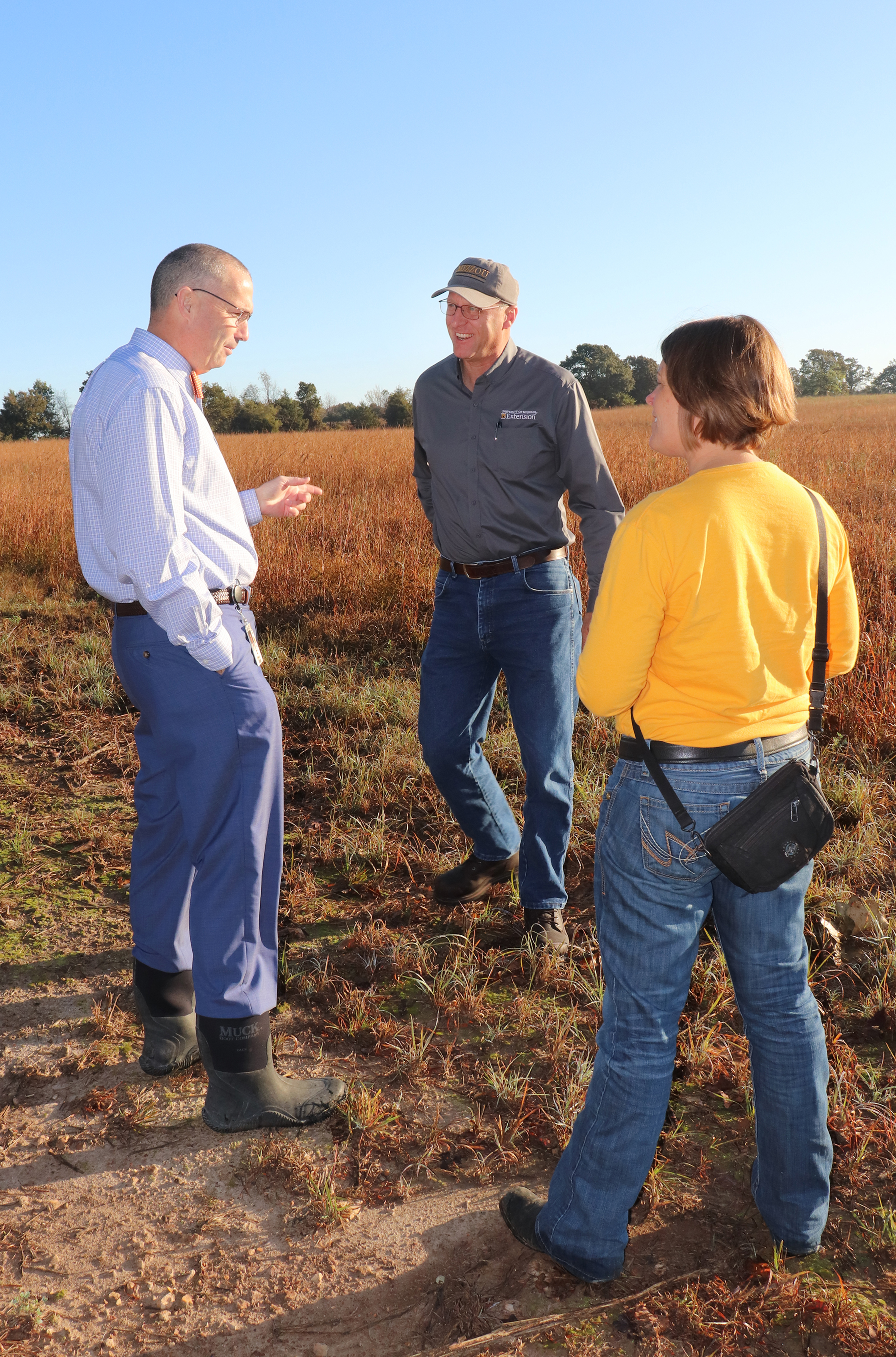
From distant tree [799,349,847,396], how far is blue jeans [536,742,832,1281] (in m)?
76.7

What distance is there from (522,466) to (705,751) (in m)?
1.79

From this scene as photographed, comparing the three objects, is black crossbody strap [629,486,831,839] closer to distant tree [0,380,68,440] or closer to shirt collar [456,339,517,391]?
shirt collar [456,339,517,391]

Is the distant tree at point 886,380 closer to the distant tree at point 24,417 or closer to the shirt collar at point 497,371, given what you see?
the distant tree at point 24,417

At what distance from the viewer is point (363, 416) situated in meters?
38.4

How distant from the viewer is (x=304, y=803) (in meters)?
4.66

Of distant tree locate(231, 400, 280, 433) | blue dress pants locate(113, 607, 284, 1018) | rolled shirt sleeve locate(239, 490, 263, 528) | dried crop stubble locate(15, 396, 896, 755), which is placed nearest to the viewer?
blue dress pants locate(113, 607, 284, 1018)

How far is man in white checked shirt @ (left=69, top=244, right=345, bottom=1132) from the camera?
216 centimetres

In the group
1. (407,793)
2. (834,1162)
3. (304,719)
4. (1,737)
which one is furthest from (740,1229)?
(1,737)

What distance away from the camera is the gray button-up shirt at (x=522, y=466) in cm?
321

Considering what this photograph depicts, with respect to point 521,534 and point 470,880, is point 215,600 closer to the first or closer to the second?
point 521,534

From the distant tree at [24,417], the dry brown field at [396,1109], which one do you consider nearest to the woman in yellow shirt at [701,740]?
the dry brown field at [396,1109]

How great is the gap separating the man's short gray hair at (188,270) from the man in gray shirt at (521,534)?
104 cm

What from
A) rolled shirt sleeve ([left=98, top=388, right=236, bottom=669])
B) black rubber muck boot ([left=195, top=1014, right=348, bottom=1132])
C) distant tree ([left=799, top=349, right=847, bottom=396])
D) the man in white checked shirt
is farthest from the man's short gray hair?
distant tree ([left=799, top=349, right=847, bottom=396])

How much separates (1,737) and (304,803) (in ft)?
6.87
